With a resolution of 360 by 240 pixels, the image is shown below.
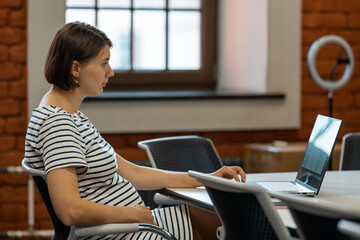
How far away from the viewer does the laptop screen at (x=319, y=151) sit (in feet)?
6.53

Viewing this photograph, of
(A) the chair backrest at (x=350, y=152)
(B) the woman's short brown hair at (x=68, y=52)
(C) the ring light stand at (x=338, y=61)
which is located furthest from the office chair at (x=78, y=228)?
(C) the ring light stand at (x=338, y=61)

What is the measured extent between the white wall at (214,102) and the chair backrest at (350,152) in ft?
3.21

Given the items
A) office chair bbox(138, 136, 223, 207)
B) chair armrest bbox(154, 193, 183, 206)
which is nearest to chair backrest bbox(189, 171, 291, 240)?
chair armrest bbox(154, 193, 183, 206)

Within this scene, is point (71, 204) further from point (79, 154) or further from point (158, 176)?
point (158, 176)

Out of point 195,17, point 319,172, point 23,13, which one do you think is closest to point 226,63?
point 195,17

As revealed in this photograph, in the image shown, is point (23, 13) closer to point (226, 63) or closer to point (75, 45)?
point (226, 63)

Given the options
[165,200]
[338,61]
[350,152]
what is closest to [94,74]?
[165,200]

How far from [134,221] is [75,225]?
7.2 inches

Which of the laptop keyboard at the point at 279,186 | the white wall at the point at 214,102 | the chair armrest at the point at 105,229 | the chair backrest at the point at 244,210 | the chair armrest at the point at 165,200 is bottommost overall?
the chair armrest at the point at 165,200

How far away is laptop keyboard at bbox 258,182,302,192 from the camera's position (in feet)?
6.96

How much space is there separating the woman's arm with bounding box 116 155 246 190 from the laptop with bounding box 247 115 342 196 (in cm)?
12

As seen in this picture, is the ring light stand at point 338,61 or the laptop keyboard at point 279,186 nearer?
the laptop keyboard at point 279,186

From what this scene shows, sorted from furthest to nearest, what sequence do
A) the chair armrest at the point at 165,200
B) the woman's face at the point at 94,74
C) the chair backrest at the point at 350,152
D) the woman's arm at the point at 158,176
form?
the chair backrest at the point at 350,152, the chair armrest at the point at 165,200, the woman's arm at the point at 158,176, the woman's face at the point at 94,74

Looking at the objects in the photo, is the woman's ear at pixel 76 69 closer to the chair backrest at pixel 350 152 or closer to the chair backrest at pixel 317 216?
the chair backrest at pixel 317 216
